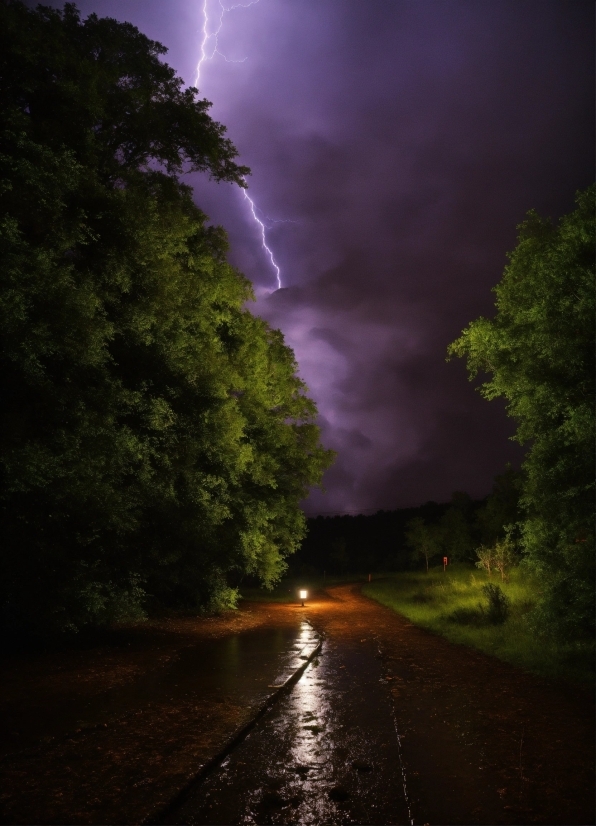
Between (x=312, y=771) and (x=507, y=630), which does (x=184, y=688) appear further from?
(x=507, y=630)

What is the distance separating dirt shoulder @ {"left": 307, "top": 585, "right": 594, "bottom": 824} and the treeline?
Result: 327 centimetres

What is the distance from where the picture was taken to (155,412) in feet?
41.4

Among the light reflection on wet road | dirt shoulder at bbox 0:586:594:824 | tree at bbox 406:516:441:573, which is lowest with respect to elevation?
the light reflection on wet road

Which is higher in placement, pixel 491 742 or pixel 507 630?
pixel 507 630

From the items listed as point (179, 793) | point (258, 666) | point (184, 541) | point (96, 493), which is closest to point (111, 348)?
point (96, 493)

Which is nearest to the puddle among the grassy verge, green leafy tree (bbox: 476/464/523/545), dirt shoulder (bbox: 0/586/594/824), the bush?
dirt shoulder (bbox: 0/586/594/824)

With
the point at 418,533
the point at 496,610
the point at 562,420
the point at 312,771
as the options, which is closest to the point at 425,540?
the point at 418,533

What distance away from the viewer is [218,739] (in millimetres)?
5457

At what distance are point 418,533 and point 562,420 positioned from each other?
51808mm

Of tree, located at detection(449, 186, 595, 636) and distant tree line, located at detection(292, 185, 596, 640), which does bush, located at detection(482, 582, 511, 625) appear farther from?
tree, located at detection(449, 186, 595, 636)

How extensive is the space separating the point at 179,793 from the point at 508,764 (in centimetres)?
320

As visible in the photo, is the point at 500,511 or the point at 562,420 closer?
the point at 562,420

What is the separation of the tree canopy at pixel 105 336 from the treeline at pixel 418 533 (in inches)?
344

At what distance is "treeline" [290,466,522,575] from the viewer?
47.1 meters
